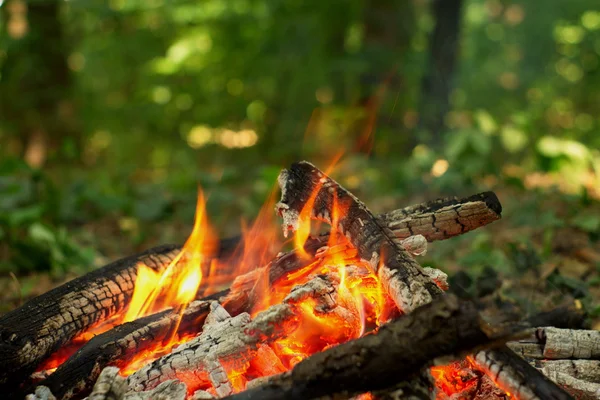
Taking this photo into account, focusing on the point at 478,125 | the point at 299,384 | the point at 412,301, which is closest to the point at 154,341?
the point at 299,384

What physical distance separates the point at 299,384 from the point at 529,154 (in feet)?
21.4

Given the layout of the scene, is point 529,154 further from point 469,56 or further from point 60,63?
point 469,56

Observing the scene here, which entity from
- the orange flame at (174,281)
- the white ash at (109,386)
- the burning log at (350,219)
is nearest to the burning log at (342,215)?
the burning log at (350,219)

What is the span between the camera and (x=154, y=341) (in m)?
2.54

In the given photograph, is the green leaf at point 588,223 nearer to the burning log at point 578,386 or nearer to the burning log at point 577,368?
the burning log at point 577,368

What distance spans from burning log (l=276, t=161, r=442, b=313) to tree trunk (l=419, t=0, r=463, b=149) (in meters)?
5.11

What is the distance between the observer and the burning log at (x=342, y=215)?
2299 mm

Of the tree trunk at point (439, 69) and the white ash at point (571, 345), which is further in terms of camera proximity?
the tree trunk at point (439, 69)

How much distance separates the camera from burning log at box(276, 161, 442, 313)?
2.30 meters

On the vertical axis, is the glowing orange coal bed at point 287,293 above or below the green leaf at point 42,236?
below

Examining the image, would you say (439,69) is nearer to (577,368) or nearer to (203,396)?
(577,368)

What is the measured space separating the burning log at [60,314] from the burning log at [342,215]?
39.2 inches

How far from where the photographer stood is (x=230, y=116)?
7566 millimetres

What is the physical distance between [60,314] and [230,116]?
527 cm
